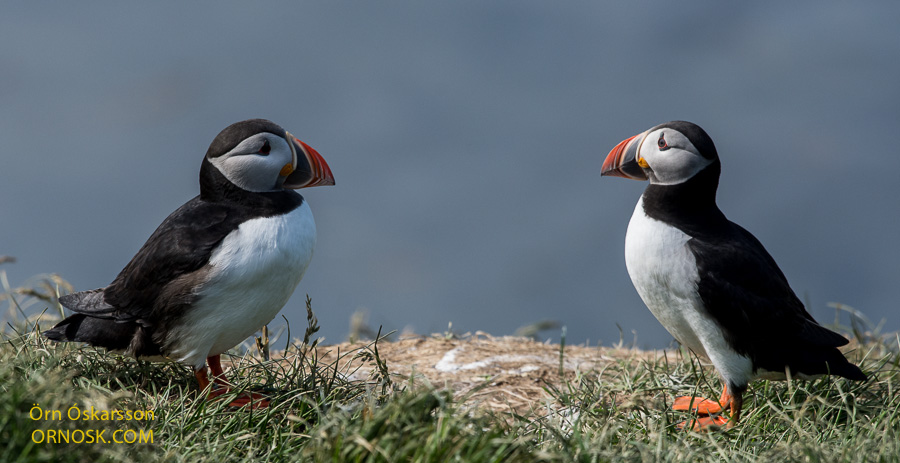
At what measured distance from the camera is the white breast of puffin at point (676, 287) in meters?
4.37

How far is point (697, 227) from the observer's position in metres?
4.50

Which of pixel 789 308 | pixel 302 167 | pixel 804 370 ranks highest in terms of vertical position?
pixel 302 167

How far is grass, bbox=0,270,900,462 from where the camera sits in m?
3.11

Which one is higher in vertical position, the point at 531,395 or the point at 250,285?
the point at 250,285

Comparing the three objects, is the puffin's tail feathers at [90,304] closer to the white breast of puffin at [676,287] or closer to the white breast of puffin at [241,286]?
the white breast of puffin at [241,286]

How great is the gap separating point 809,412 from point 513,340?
2.61 meters

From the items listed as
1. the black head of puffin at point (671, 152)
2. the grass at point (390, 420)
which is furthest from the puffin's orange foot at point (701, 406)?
the black head of puffin at point (671, 152)

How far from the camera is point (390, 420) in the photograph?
3.19 m

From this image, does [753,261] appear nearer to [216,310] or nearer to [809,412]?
[809,412]

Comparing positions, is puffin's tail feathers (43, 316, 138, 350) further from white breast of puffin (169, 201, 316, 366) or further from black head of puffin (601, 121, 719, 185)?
black head of puffin (601, 121, 719, 185)

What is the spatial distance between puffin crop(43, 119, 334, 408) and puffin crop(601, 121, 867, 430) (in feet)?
6.27

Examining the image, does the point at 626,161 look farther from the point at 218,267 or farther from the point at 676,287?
the point at 218,267

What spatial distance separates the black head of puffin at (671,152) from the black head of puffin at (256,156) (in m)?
1.88

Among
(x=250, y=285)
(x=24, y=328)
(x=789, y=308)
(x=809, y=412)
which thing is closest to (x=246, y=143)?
(x=250, y=285)
